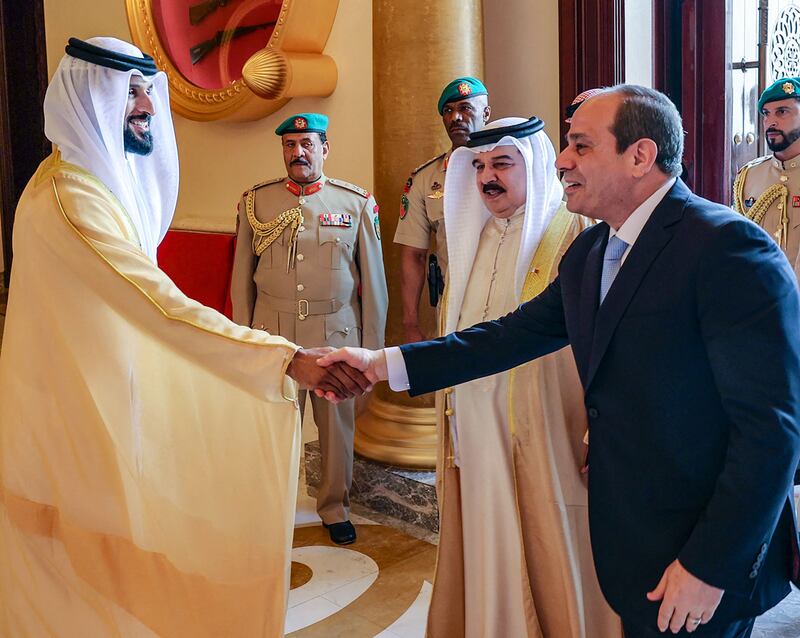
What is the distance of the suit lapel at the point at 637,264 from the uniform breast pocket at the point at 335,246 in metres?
2.43

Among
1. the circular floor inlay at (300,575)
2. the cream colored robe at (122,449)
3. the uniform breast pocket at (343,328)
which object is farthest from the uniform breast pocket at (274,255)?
the cream colored robe at (122,449)

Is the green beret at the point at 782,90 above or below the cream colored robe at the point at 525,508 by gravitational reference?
above

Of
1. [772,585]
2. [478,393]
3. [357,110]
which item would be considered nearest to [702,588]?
[772,585]

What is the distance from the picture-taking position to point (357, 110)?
504cm

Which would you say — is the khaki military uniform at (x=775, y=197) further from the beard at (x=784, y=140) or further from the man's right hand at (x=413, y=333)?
the man's right hand at (x=413, y=333)

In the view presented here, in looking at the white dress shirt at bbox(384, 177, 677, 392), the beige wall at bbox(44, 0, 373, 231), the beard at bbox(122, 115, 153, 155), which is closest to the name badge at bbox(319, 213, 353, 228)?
the beige wall at bbox(44, 0, 373, 231)

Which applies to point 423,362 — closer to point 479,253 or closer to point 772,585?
point 479,253

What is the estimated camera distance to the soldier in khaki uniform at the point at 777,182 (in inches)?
154

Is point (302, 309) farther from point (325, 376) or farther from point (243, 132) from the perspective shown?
point (243, 132)

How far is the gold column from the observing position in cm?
425

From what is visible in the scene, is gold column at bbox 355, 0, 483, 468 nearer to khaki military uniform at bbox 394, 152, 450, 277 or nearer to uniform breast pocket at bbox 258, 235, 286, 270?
khaki military uniform at bbox 394, 152, 450, 277

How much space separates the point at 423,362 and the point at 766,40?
8.65 feet

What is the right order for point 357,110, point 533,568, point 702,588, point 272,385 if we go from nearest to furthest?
1. point 702,588
2. point 272,385
3. point 533,568
4. point 357,110

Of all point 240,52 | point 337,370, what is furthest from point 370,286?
point 240,52
